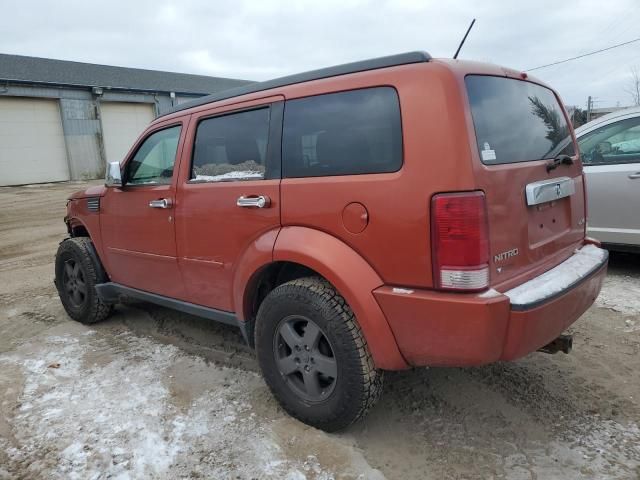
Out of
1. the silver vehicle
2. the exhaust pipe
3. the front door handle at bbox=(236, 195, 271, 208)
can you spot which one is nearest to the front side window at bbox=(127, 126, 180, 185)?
the front door handle at bbox=(236, 195, 271, 208)

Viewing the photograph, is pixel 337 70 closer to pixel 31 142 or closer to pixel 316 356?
pixel 316 356

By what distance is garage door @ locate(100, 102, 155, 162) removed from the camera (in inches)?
940

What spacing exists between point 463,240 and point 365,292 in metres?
0.53

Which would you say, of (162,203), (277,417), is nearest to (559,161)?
(277,417)

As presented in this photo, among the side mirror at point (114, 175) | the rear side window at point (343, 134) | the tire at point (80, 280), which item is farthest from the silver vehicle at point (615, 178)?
the tire at point (80, 280)

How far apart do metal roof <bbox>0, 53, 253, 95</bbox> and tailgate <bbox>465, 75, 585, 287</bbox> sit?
876 inches

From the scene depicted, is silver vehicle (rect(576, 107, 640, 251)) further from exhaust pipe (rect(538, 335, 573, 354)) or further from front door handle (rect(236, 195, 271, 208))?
front door handle (rect(236, 195, 271, 208))

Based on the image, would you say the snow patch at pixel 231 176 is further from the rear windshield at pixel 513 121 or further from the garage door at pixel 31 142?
the garage door at pixel 31 142

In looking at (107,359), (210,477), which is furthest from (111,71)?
(210,477)

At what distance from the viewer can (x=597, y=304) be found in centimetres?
450

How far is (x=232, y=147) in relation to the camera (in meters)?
3.17

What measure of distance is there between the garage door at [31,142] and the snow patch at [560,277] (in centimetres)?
2263

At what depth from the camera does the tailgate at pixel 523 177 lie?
7.40 feet

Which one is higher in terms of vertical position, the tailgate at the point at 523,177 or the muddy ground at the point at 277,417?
the tailgate at the point at 523,177
